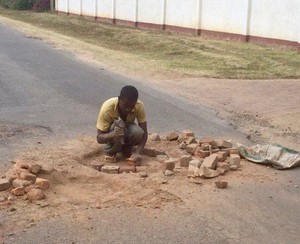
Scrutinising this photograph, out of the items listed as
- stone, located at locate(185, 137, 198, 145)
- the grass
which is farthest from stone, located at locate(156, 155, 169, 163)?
the grass

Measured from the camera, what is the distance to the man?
6.07 metres

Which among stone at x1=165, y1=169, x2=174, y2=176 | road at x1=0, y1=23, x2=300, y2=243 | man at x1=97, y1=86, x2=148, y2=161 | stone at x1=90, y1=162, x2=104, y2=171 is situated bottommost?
road at x1=0, y1=23, x2=300, y2=243

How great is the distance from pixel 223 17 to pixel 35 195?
1940cm

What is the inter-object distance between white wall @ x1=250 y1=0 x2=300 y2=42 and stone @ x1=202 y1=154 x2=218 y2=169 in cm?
1413

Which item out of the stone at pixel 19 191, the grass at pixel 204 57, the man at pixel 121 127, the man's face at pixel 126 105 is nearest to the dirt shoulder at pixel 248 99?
the grass at pixel 204 57

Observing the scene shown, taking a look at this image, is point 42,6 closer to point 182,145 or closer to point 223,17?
point 223,17

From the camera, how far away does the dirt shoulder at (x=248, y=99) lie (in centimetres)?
845

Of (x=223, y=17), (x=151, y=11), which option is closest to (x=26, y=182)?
(x=223, y=17)

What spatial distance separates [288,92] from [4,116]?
20.3ft

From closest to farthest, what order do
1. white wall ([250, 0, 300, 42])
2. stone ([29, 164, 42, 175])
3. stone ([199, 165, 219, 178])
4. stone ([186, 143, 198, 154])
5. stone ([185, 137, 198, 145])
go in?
stone ([29, 164, 42, 175]) < stone ([199, 165, 219, 178]) < stone ([186, 143, 198, 154]) < stone ([185, 137, 198, 145]) < white wall ([250, 0, 300, 42])

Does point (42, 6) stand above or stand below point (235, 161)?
above

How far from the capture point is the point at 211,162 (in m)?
5.83

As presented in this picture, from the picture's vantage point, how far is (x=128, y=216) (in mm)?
4691

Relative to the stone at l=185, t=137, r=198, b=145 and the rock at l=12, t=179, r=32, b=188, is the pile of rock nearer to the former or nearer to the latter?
the rock at l=12, t=179, r=32, b=188
